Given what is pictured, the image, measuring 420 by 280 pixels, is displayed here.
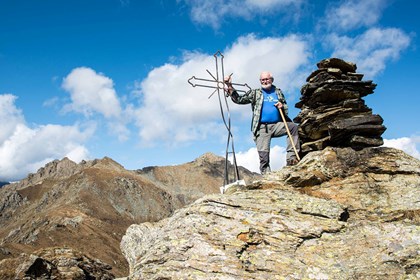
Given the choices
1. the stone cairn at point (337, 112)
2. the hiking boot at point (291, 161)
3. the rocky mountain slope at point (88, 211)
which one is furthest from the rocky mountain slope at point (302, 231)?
the rocky mountain slope at point (88, 211)

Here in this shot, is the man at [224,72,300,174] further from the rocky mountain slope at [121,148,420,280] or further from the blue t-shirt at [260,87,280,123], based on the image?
the rocky mountain slope at [121,148,420,280]

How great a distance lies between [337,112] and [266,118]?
9.32 feet

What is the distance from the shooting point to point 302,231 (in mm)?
8719

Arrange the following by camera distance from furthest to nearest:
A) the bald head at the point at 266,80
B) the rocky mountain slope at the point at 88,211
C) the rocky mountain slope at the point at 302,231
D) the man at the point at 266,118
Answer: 1. the rocky mountain slope at the point at 88,211
2. the bald head at the point at 266,80
3. the man at the point at 266,118
4. the rocky mountain slope at the point at 302,231

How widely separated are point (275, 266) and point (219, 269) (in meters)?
1.22

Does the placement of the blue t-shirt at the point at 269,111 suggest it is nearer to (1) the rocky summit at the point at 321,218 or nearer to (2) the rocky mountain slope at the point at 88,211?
(1) the rocky summit at the point at 321,218

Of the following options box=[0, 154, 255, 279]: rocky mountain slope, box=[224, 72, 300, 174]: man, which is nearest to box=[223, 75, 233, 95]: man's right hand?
box=[224, 72, 300, 174]: man

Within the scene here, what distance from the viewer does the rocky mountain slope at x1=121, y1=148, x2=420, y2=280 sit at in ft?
24.7

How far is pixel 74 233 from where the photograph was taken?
100 m

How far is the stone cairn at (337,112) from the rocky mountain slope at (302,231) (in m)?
1.63

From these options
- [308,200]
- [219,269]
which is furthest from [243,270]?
[308,200]

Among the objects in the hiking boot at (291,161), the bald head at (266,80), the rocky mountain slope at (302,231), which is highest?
the bald head at (266,80)

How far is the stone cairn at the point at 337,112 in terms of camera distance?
12.9 meters

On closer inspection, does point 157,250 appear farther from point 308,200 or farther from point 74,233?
point 74,233
